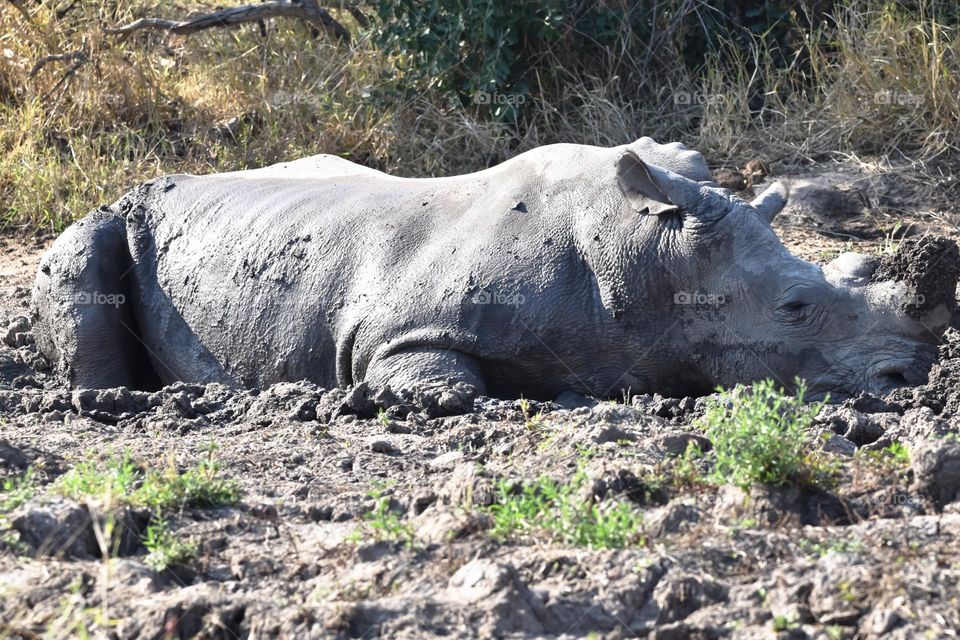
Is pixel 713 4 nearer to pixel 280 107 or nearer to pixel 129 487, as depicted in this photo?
pixel 280 107

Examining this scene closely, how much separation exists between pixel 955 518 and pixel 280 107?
7307mm

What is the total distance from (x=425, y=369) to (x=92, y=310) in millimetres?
2058

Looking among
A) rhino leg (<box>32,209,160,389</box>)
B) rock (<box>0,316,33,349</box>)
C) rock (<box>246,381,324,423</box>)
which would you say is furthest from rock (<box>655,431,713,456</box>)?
rock (<box>0,316,33,349</box>)

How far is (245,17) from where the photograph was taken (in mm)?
10703

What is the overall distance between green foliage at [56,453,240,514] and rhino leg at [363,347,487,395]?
56.7 inches

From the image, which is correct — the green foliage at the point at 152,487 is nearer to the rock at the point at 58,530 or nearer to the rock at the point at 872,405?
the rock at the point at 58,530

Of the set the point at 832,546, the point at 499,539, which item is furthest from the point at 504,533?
the point at 832,546

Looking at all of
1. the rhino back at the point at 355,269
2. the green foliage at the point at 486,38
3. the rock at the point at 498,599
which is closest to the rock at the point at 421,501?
the rock at the point at 498,599

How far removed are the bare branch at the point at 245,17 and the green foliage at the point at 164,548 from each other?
24.1 ft

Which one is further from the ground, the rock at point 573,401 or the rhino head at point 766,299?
the rhino head at point 766,299

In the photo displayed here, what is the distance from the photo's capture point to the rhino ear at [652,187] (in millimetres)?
5777

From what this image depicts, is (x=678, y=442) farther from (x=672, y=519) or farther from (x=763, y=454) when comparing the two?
(x=672, y=519)

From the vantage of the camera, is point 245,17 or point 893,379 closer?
point 893,379

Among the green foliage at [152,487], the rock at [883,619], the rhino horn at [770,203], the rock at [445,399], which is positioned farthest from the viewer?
the rhino horn at [770,203]
